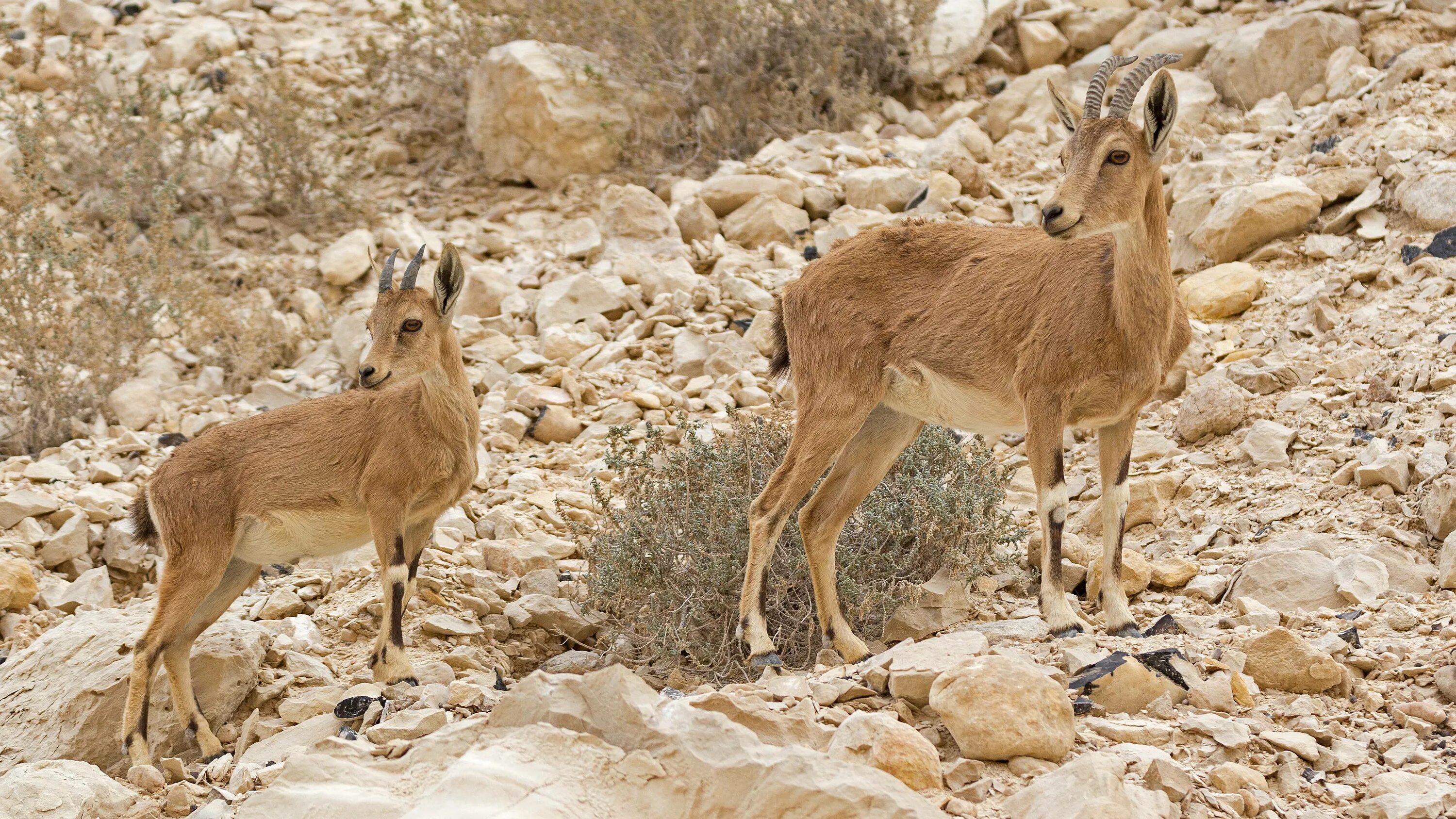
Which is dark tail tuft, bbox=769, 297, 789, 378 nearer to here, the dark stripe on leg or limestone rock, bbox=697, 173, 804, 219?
the dark stripe on leg

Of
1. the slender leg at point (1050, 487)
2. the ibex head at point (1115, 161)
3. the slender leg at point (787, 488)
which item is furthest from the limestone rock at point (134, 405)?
the ibex head at point (1115, 161)

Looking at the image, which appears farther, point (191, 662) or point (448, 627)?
point (448, 627)

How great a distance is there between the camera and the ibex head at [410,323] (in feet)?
22.4

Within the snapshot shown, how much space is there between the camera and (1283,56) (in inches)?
452

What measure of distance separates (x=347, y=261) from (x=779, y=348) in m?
6.19

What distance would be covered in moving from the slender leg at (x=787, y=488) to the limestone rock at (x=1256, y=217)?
4180mm

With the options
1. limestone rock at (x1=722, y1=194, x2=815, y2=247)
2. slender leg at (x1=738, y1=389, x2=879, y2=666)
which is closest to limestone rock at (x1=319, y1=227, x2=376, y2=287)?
limestone rock at (x1=722, y1=194, x2=815, y2=247)

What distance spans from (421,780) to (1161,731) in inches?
98.4

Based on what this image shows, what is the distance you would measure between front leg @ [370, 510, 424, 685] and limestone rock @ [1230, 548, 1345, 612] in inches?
158

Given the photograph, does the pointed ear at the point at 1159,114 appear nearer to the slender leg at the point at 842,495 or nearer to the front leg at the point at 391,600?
the slender leg at the point at 842,495

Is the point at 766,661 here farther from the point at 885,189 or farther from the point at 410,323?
the point at 885,189

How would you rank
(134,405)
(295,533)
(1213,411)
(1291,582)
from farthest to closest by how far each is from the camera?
(134,405) → (1213,411) → (295,533) → (1291,582)

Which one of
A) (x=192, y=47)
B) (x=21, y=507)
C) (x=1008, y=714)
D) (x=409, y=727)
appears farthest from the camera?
(x=192, y=47)

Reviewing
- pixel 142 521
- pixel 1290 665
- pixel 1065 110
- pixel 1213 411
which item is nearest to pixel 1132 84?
pixel 1065 110
